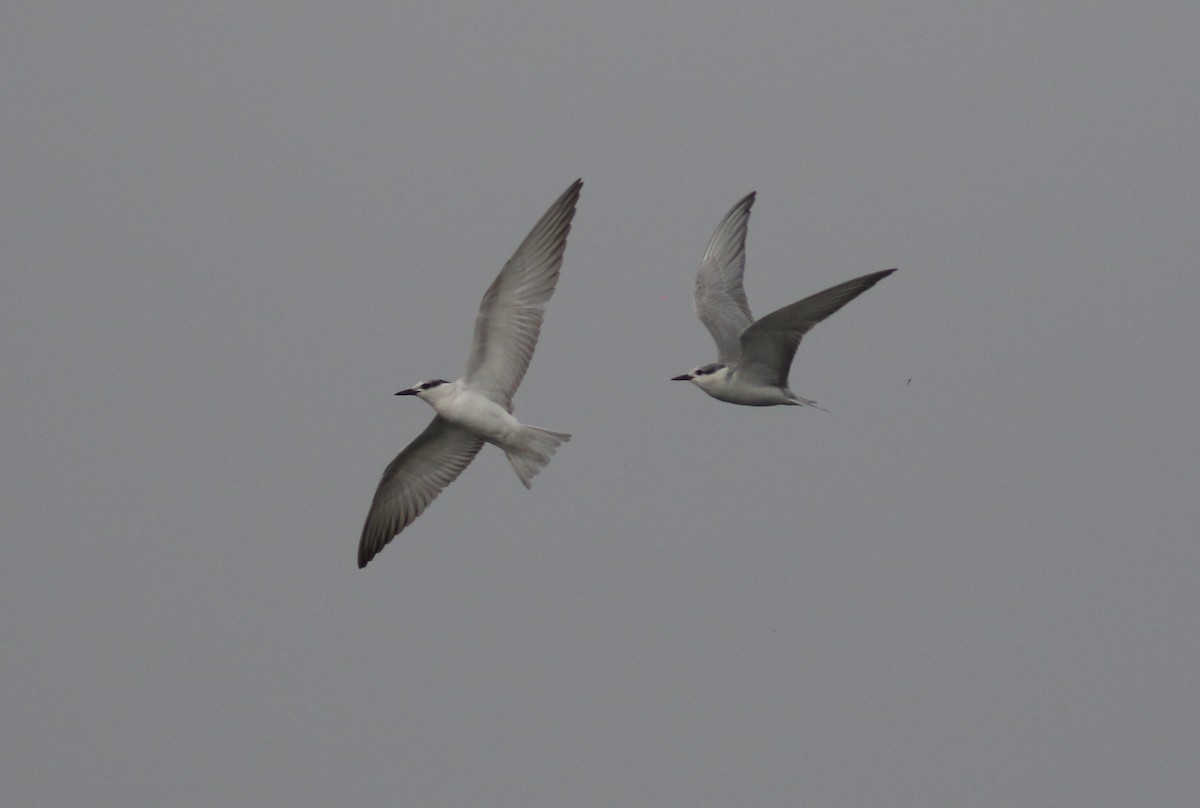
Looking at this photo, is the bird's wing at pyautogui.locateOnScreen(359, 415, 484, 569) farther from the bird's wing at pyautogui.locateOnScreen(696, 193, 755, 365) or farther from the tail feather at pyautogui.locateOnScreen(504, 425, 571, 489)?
the bird's wing at pyautogui.locateOnScreen(696, 193, 755, 365)

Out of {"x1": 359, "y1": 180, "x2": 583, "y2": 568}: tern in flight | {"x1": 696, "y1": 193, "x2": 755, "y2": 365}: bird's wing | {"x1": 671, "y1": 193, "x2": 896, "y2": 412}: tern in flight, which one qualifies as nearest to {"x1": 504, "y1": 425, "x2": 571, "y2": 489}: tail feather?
{"x1": 359, "y1": 180, "x2": 583, "y2": 568}: tern in flight

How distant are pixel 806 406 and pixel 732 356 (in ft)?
3.03

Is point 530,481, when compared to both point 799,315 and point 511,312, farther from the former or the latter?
point 799,315

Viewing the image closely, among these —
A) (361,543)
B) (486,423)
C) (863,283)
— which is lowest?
(361,543)

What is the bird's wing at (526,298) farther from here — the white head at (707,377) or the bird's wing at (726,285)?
the bird's wing at (726,285)

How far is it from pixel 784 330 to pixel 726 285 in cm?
219

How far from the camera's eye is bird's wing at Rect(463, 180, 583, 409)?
10984mm

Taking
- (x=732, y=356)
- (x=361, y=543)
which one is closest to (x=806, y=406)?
(x=732, y=356)

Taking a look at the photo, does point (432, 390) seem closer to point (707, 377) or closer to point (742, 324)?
point (707, 377)

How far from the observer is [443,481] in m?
11.9

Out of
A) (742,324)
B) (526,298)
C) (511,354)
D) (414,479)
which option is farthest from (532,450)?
(742,324)

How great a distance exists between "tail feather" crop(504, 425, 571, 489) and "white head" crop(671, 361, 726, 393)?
165 centimetres

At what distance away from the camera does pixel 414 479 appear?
39.0 feet

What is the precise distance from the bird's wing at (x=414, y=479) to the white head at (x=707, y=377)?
178cm
